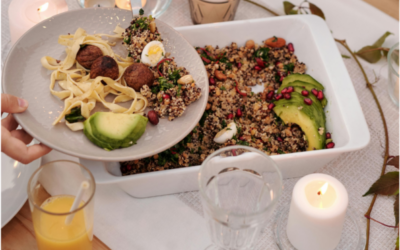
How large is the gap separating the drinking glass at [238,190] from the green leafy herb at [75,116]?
1.56 feet

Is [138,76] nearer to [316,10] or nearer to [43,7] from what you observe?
[43,7]

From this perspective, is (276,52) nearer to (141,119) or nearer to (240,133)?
(240,133)

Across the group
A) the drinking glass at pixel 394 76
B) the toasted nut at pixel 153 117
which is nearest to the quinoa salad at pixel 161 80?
the toasted nut at pixel 153 117

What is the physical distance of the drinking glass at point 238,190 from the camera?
0.92 meters

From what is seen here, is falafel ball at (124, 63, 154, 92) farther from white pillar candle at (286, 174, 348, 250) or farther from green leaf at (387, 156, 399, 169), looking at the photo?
green leaf at (387, 156, 399, 169)

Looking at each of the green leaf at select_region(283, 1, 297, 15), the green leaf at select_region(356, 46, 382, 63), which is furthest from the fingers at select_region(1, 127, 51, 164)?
the green leaf at select_region(356, 46, 382, 63)

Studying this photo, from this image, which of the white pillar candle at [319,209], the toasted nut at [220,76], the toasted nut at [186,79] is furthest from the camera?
the toasted nut at [220,76]

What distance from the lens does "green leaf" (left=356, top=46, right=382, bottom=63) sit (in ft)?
5.56

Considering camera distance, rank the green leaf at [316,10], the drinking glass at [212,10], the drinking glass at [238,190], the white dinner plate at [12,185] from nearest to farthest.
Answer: the drinking glass at [238,190] → the white dinner plate at [12,185] → the drinking glass at [212,10] → the green leaf at [316,10]

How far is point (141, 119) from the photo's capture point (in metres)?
1.18

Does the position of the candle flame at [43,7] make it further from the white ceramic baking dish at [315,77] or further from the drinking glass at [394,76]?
the drinking glass at [394,76]

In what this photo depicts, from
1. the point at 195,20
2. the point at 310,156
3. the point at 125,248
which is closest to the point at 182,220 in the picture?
the point at 125,248

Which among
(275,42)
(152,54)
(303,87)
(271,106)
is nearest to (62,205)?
(152,54)

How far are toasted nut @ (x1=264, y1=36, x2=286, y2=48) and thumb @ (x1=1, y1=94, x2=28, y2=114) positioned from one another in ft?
3.12
